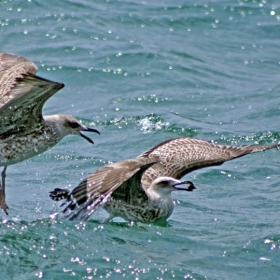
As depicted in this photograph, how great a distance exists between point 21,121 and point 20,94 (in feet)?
2.30

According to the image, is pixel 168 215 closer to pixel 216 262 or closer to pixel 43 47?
pixel 216 262

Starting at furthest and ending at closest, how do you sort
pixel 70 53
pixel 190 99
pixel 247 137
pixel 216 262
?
pixel 70 53 → pixel 190 99 → pixel 247 137 → pixel 216 262

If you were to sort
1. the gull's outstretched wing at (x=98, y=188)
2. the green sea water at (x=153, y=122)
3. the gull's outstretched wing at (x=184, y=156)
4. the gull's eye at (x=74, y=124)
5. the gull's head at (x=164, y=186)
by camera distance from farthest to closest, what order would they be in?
the gull's outstretched wing at (x=184, y=156), the gull's eye at (x=74, y=124), the gull's head at (x=164, y=186), the gull's outstretched wing at (x=98, y=188), the green sea water at (x=153, y=122)

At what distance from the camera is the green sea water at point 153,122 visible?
8.24m

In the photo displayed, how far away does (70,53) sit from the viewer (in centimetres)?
1525

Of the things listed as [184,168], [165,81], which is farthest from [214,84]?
[184,168]

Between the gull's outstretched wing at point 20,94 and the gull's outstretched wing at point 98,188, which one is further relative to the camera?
the gull's outstretched wing at point 98,188

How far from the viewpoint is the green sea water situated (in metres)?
8.24

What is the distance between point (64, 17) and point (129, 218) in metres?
7.95

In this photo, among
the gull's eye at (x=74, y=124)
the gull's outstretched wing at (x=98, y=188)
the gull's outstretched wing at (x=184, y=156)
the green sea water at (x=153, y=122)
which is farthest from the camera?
the gull's outstretched wing at (x=184, y=156)

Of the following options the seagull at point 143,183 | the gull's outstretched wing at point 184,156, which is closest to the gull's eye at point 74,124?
the seagull at point 143,183

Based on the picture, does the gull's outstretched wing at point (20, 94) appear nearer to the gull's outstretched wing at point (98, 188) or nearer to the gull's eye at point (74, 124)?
the gull's eye at point (74, 124)

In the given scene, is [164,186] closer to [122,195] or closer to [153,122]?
[122,195]

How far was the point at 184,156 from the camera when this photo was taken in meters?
10.1
